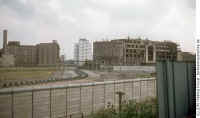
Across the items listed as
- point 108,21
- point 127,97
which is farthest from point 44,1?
point 127,97

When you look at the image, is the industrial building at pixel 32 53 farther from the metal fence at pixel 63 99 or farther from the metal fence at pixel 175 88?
the metal fence at pixel 175 88

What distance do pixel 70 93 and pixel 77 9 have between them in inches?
28.8

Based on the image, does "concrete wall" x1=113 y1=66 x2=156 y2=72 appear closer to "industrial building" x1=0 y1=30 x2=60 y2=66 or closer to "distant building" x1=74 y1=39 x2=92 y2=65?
"distant building" x1=74 y1=39 x2=92 y2=65

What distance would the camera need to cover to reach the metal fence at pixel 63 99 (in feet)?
4.01

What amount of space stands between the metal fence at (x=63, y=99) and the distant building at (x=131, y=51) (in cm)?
22

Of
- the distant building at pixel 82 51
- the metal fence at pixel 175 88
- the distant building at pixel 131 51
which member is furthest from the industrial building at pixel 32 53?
the metal fence at pixel 175 88

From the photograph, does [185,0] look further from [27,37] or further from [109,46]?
[27,37]

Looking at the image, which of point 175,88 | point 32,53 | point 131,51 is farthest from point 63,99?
point 175,88

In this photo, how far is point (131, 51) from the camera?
2068mm

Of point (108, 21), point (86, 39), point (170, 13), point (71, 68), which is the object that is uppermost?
point (170, 13)

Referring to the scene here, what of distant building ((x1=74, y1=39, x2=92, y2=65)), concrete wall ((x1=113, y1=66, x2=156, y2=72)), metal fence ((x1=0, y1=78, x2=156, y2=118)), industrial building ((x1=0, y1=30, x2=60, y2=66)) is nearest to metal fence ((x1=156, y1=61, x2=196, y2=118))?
concrete wall ((x1=113, y1=66, x2=156, y2=72))

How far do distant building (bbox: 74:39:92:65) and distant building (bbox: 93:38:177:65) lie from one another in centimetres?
7

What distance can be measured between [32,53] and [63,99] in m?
0.42

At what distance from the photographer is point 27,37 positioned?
140cm
